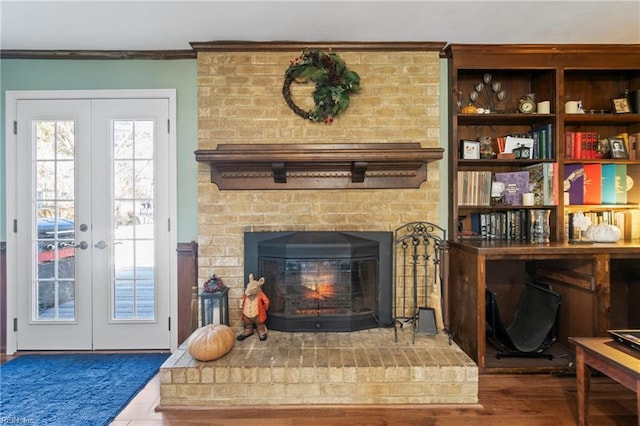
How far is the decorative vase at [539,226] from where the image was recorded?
8.45ft

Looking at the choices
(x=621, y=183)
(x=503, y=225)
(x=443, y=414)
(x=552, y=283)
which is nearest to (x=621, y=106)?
(x=621, y=183)

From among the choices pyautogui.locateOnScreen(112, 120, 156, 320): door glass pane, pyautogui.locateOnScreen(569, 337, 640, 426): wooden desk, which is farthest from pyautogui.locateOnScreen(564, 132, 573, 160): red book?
pyautogui.locateOnScreen(112, 120, 156, 320): door glass pane

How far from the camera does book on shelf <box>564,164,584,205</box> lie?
2.70 metres

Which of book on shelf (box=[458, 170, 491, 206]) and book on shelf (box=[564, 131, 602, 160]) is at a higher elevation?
book on shelf (box=[564, 131, 602, 160])

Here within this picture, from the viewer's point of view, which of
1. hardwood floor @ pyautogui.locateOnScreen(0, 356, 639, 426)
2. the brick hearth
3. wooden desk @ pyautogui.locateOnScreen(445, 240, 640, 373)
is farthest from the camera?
wooden desk @ pyautogui.locateOnScreen(445, 240, 640, 373)

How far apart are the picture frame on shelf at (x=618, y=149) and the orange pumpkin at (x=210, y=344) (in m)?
3.21

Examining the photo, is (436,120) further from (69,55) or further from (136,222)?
(69,55)

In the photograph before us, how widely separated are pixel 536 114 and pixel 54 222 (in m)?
3.87

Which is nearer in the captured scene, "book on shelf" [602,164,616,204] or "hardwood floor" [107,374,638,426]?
"hardwood floor" [107,374,638,426]

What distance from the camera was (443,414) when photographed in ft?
6.29

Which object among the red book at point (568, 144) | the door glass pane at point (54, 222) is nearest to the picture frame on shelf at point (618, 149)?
the red book at point (568, 144)

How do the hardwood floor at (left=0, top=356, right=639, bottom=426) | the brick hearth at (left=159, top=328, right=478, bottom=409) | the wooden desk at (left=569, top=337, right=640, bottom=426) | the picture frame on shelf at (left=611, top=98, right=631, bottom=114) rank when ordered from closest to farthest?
the wooden desk at (left=569, top=337, right=640, bottom=426) < the hardwood floor at (left=0, top=356, right=639, bottom=426) < the brick hearth at (left=159, top=328, right=478, bottom=409) < the picture frame on shelf at (left=611, top=98, right=631, bottom=114)

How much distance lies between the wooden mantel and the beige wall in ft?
0.23

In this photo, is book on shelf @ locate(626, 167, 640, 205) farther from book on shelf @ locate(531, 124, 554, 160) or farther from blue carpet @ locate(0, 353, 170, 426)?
blue carpet @ locate(0, 353, 170, 426)
